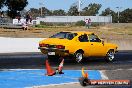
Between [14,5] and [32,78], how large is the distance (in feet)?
160

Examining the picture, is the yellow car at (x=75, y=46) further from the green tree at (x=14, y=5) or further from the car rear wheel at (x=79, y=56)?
the green tree at (x=14, y=5)

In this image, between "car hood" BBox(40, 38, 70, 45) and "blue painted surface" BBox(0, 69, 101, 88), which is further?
"car hood" BBox(40, 38, 70, 45)

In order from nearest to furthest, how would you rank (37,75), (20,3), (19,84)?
(19,84) → (37,75) → (20,3)

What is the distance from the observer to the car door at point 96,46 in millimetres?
24094

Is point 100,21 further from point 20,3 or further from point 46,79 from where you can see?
point 46,79

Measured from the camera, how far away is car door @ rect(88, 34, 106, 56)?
79.0 ft

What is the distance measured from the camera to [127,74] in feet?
58.5

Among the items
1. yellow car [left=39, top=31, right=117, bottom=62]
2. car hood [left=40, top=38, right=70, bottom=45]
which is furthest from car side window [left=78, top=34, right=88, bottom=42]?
car hood [left=40, top=38, right=70, bottom=45]

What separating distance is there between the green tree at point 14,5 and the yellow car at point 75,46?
39538mm

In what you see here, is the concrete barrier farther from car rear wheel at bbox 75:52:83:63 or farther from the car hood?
car rear wheel at bbox 75:52:83:63

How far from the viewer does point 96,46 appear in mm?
24328

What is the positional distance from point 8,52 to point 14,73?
538 inches

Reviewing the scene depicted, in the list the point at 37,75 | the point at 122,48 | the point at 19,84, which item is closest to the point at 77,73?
the point at 37,75

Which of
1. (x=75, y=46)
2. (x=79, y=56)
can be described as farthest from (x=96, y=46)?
(x=75, y=46)
